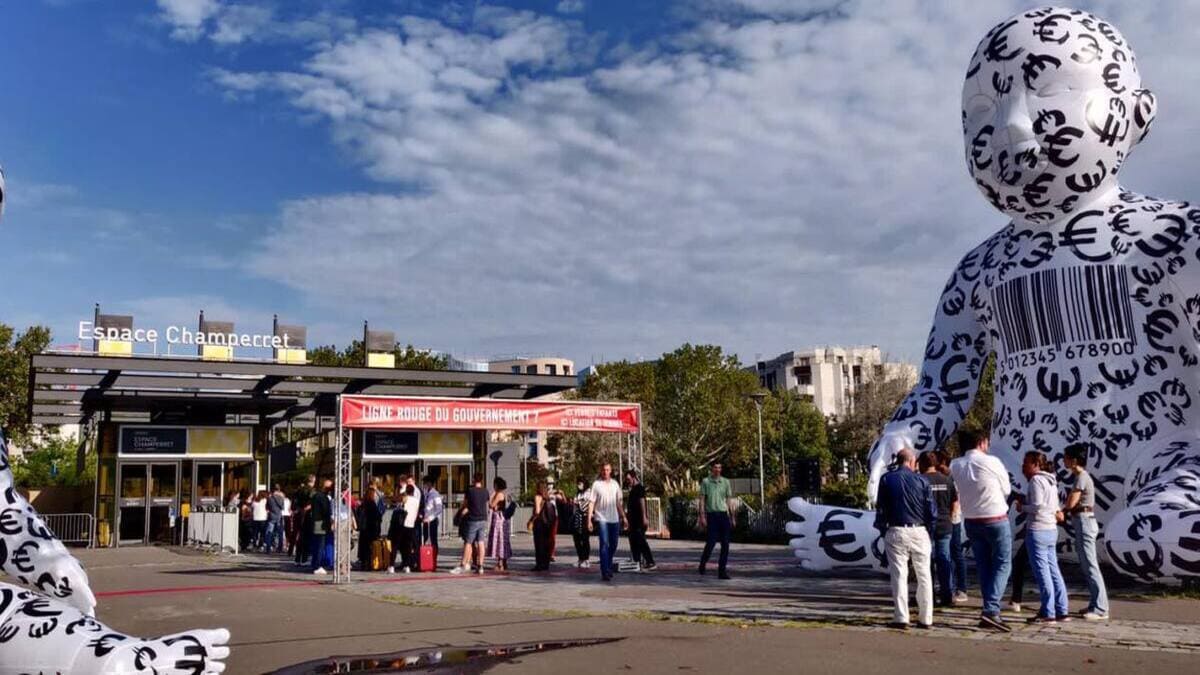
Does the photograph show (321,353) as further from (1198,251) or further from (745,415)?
(1198,251)

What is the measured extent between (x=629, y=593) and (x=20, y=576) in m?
7.74

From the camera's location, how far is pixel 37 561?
436 cm

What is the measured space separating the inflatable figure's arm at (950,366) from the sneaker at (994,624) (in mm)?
2462

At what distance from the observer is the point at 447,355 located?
56.8 metres

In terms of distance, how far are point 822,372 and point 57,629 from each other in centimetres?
9940

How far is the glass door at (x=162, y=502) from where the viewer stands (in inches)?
1018

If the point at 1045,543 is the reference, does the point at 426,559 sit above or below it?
below

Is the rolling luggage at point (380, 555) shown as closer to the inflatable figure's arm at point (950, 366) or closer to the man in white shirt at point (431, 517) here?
the man in white shirt at point (431, 517)

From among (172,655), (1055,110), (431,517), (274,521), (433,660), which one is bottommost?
(433,660)

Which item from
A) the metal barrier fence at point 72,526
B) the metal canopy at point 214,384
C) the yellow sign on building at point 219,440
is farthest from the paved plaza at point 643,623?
the metal barrier fence at point 72,526

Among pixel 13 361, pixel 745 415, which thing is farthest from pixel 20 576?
pixel 745 415

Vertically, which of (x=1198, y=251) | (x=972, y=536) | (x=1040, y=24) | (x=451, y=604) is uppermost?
(x=1040, y=24)

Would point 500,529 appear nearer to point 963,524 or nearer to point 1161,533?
point 963,524

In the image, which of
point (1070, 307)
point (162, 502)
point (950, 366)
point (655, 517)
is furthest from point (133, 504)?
point (1070, 307)
